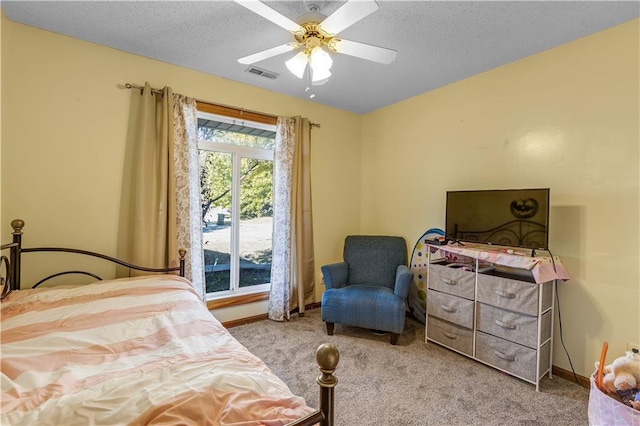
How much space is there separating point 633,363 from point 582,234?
3.30ft

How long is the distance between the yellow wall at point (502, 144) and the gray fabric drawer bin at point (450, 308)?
0.66 meters

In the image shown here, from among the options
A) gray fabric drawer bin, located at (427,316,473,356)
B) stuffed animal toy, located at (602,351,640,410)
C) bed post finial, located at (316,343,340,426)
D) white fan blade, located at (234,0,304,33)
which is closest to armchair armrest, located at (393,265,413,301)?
gray fabric drawer bin, located at (427,316,473,356)

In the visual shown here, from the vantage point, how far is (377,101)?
359cm

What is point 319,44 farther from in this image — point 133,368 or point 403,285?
point 403,285

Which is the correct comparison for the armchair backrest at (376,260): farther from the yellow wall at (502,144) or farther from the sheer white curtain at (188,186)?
the sheer white curtain at (188,186)

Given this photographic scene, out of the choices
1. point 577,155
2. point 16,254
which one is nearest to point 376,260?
point 577,155

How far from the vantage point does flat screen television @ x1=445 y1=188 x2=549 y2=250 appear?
7.14ft

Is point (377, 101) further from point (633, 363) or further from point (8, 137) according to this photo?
point (8, 137)

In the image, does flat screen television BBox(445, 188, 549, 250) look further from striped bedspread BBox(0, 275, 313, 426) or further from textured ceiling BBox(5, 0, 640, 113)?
striped bedspread BBox(0, 275, 313, 426)

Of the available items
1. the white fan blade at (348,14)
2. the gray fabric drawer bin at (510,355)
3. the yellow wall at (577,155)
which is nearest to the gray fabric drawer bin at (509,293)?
the gray fabric drawer bin at (510,355)

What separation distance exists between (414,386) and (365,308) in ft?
2.58

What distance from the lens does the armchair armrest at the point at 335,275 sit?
10.2 feet

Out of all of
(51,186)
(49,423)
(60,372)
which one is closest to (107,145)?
(51,186)

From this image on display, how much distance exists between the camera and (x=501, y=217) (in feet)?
7.87
